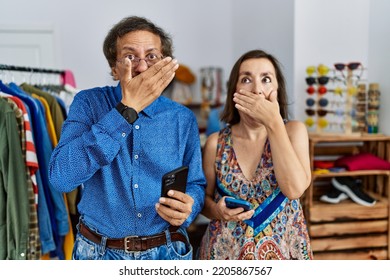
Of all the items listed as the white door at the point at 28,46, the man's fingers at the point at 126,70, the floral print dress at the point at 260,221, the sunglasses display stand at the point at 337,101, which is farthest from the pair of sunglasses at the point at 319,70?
the white door at the point at 28,46

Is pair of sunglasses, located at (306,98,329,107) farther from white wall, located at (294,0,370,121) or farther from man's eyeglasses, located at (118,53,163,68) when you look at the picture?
man's eyeglasses, located at (118,53,163,68)

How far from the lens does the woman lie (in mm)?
784

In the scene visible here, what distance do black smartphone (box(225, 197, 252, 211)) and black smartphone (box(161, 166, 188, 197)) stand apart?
0.11 meters

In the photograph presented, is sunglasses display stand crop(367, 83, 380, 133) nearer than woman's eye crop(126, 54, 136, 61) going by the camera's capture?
No

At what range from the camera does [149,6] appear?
107 inches

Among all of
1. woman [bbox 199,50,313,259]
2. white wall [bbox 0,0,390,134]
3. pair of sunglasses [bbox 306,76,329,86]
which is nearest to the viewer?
woman [bbox 199,50,313,259]

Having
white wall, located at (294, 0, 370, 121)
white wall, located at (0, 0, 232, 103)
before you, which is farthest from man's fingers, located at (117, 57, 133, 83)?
white wall, located at (0, 0, 232, 103)

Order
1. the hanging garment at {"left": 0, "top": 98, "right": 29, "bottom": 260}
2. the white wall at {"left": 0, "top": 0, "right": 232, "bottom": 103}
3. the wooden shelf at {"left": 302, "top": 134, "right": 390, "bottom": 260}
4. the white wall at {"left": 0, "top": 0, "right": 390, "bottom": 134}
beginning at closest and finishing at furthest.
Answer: the hanging garment at {"left": 0, "top": 98, "right": 29, "bottom": 260}, the white wall at {"left": 0, "top": 0, "right": 390, "bottom": 134}, the wooden shelf at {"left": 302, "top": 134, "right": 390, "bottom": 260}, the white wall at {"left": 0, "top": 0, "right": 232, "bottom": 103}

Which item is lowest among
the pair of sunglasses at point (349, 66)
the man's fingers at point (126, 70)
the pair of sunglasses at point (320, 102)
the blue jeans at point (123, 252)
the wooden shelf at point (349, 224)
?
the wooden shelf at point (349, 224)

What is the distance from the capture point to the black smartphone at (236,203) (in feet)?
2.58

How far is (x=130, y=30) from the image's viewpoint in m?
0.74

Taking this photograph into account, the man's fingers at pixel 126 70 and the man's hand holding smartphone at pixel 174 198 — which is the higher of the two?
the man's fingers at pixel 126 70

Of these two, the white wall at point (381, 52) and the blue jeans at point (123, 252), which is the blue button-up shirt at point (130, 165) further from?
the white wall at point (381, 52)

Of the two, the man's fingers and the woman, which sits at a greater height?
the man's fingers
